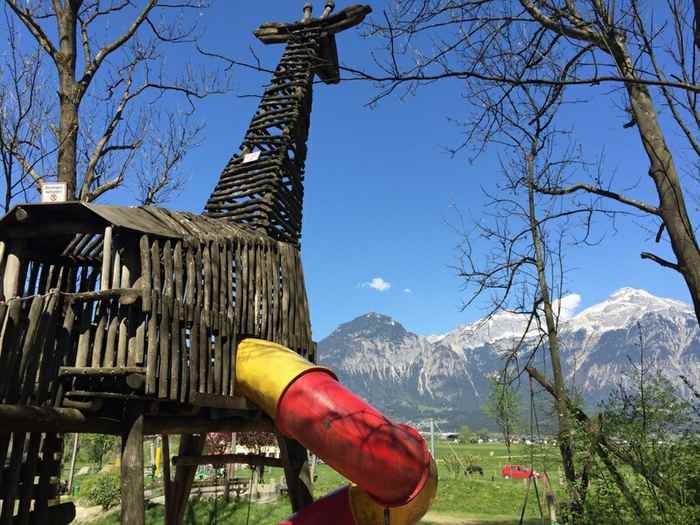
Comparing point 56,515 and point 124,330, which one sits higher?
point 124,330

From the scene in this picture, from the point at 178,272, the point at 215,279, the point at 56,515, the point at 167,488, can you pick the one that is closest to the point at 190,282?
the point at 178,272

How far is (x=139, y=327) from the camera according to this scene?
638cm

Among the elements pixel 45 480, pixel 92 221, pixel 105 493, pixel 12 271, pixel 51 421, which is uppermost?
pixel 92 221

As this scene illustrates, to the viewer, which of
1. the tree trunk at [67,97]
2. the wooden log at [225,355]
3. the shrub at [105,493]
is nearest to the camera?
the wooden log at [225,355]

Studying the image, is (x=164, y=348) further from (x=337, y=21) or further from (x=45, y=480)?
(x=337, y=21)

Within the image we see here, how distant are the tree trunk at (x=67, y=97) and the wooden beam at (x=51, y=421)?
589 cm

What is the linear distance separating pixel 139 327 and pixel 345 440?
2569 millimetres

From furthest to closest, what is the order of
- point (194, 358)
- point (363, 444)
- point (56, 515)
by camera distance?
point (194, 358) → point (56, 515) → point (363, 444)

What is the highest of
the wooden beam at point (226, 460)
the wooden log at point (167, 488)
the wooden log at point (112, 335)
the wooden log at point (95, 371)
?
the wooden log at point (112, 335)

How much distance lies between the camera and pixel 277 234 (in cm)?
1038

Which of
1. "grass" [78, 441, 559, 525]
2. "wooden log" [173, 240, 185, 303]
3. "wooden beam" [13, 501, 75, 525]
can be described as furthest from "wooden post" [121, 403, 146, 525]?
"grass" [78, 441, 559, 525]

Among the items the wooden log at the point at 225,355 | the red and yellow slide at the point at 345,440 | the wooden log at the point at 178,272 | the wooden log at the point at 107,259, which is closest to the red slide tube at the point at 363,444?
the red and yellow slide at the point at 345,440

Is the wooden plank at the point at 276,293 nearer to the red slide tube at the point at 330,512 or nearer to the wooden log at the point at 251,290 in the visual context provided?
the wooden log at the point at 251,290

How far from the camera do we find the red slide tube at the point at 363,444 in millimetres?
6277
